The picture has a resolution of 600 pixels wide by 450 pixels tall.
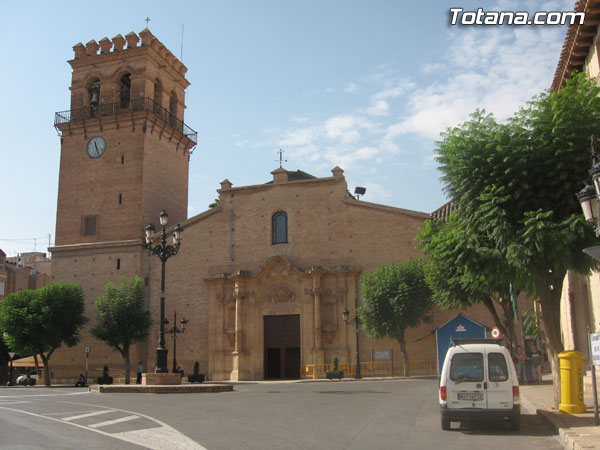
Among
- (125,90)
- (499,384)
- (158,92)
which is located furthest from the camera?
(158,92)

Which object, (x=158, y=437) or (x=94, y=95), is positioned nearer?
(x=158, y=437)

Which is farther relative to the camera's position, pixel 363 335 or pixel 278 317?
pixel 278 317

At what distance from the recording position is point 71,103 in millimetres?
45219

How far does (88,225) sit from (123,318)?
8.52 meters

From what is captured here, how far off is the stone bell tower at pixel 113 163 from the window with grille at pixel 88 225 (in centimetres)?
7

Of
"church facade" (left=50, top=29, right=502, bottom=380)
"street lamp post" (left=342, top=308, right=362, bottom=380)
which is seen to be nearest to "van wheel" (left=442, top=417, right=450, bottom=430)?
"street lamp post" (left=342, top=308, right=362, bottom=380)

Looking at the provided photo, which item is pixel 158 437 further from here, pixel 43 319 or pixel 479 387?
pixel 43 319

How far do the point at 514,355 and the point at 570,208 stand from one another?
12.4m

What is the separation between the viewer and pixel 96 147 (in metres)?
43.8

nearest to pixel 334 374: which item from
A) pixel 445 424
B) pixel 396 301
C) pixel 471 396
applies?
pixel 396 301

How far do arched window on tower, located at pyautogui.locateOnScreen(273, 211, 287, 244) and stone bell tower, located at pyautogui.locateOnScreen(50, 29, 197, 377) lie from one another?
8585mm

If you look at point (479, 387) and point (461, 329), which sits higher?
point (461, 329)

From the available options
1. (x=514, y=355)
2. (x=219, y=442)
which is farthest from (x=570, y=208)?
(x=514, y=355)

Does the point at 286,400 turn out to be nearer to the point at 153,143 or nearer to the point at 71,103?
the point at 153,143
